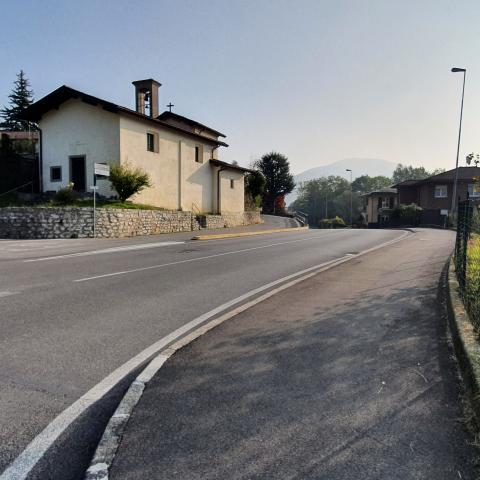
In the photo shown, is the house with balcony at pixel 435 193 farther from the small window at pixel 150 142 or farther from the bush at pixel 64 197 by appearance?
the bush at pixel 64 197

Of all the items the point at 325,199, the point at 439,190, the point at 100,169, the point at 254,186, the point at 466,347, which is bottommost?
the point at 466,347

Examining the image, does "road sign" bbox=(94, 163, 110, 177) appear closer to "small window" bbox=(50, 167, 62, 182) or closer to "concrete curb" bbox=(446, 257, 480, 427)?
"small window" bbox=(50, 167, 62, 182)

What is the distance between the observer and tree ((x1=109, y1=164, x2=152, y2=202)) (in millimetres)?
22859

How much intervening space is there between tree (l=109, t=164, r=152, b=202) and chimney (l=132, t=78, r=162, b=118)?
946 cm

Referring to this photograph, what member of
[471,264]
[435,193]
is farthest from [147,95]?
[435,193]

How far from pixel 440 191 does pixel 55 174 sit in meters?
45.7

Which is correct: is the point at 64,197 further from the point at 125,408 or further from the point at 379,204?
the point at 379,204

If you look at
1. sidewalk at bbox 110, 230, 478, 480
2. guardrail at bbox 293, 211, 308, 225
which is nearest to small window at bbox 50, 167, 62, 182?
sidewalk at bbox 110, 230, 478, 480

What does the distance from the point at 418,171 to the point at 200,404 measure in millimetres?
152004

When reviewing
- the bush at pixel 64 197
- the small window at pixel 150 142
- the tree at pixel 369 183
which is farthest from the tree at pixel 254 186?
the tree at pixel 369 183

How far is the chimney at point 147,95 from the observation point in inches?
1225

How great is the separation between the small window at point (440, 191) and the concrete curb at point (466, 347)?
51506 millimetres

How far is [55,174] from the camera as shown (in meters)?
26.5

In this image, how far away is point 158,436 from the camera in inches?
105
